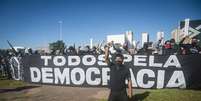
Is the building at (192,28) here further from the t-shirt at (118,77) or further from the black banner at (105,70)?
the t-shirt at (118,77)

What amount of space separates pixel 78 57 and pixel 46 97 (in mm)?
2956

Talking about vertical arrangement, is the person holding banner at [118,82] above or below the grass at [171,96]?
above

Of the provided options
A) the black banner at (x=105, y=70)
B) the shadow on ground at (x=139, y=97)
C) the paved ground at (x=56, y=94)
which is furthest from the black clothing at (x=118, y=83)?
the black banner at (x=105, y=70)

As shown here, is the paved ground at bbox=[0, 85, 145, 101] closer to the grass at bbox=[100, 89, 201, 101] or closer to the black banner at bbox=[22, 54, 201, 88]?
the black banner at bbox=[22, 54, 201, 88]

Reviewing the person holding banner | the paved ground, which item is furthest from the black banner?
the person holding banner

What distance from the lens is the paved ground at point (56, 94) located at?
874 cm

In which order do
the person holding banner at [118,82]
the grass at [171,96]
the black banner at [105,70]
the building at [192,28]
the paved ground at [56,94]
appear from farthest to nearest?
the building at [192,28]
the black banner at [105,70]
the paved ground at [56,94]
the grass at [171,96]
the person holding banner at [118,82]

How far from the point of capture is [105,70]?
1058cm

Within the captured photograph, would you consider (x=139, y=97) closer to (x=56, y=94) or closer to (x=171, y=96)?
(x=171, y=96)

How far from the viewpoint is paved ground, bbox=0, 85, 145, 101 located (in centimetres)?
874

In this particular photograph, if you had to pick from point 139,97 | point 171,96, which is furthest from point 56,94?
point 171,96

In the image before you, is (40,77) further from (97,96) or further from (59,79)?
(97,96)

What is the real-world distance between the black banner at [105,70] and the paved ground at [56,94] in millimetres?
580

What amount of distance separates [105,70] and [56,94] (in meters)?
2.67
